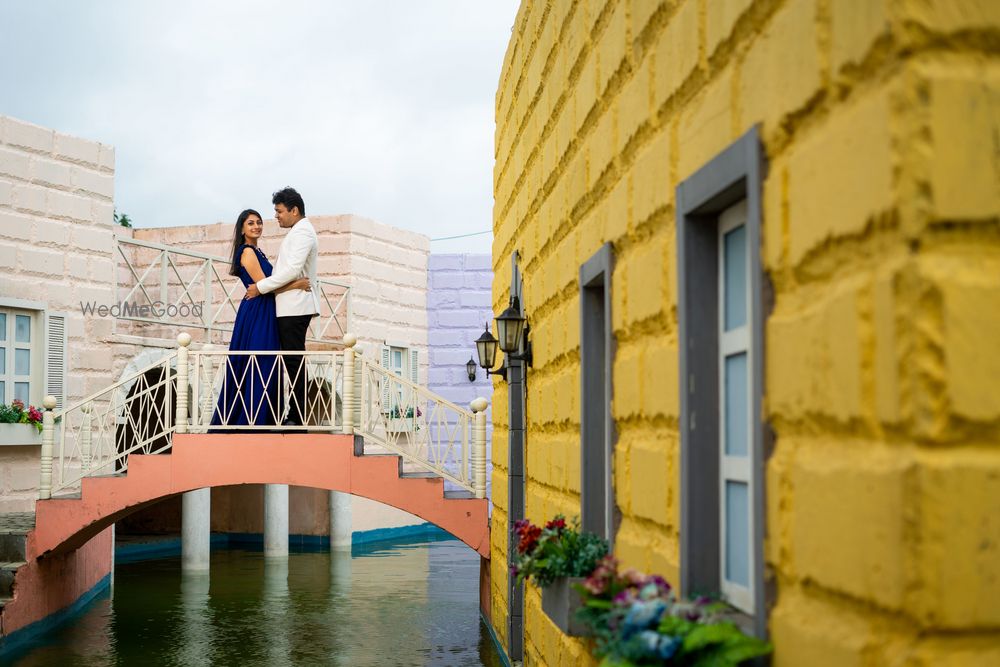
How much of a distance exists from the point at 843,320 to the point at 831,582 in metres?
0.49

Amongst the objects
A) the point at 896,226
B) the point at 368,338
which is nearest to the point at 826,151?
the point at 896,226

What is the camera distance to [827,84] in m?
2.21

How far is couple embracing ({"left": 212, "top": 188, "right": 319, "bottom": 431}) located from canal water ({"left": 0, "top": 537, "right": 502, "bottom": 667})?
2.09 m

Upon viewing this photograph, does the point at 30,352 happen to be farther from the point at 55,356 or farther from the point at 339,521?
the point at 339,521

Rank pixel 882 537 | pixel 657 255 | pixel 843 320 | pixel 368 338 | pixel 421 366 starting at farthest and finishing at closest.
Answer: pixel 421 366
pixel 368 338
pixel 657 255
pixel 843 320
pixel 882 537

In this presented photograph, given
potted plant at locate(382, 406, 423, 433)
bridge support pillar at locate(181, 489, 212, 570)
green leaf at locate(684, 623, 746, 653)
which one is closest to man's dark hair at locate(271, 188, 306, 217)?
potted plant at locate(382, 406, 423, 433)

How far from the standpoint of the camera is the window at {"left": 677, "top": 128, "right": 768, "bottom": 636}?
3.04 metres

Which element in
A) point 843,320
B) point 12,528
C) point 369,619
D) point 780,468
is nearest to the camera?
point 843,320

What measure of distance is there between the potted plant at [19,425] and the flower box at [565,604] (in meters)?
8.78

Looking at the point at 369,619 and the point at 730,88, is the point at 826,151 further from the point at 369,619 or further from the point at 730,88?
the point at 369,619

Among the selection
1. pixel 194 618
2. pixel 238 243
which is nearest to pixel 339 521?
pixel 194 618

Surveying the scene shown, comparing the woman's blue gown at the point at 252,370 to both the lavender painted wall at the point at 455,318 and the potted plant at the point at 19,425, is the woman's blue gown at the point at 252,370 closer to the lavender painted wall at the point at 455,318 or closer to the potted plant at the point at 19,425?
the potted plant at the point at 19,425

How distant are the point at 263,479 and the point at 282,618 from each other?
1912 millimetres
